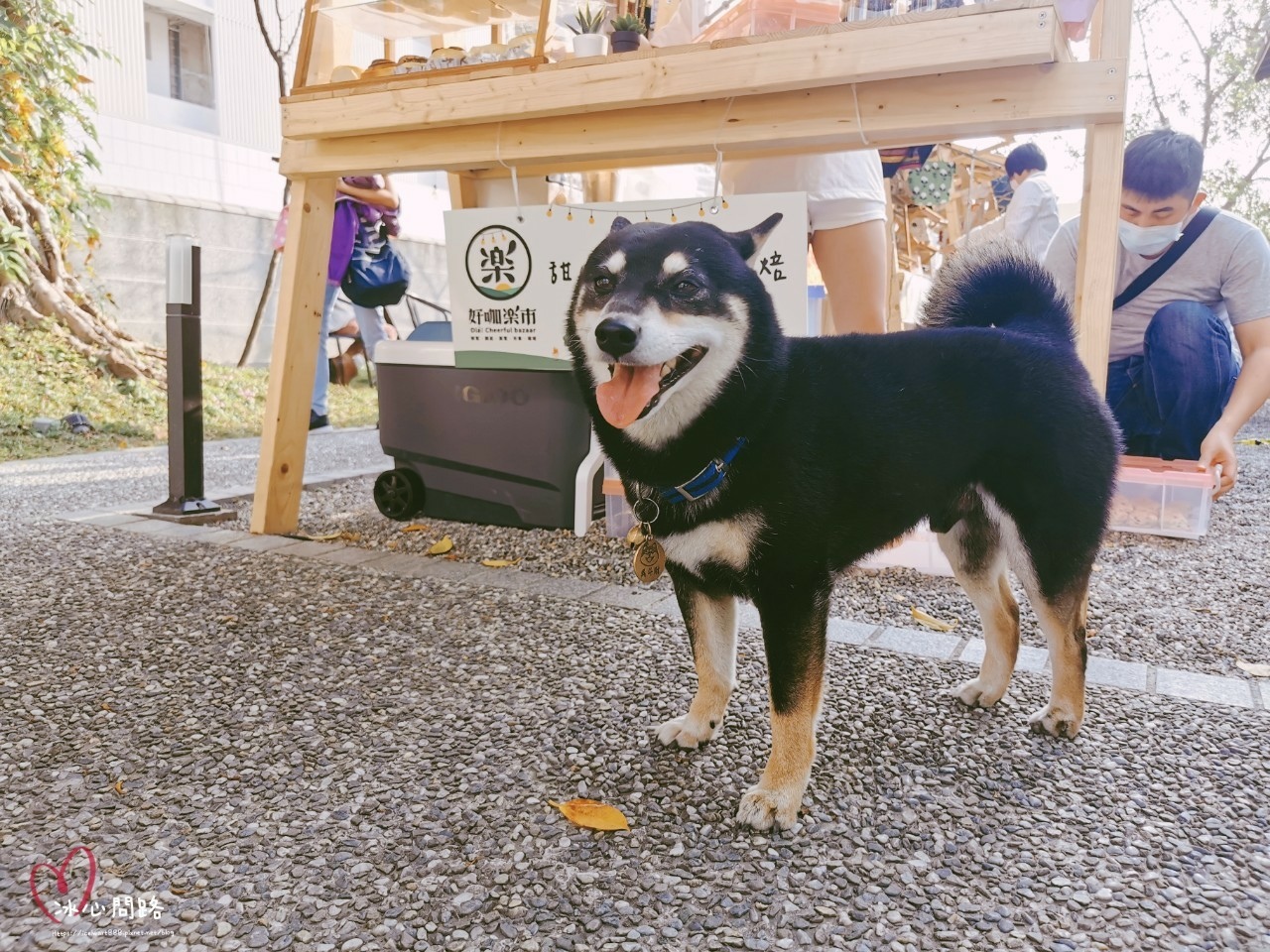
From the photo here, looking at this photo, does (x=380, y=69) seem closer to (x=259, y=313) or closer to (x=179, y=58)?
(x=259, y=313)

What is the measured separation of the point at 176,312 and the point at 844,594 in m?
2.97

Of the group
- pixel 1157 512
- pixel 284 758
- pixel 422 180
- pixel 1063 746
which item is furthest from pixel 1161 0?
pixel 284 758

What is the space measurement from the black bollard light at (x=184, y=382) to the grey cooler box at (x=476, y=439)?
78 centimetres

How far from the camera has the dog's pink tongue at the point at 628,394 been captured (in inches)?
62.4

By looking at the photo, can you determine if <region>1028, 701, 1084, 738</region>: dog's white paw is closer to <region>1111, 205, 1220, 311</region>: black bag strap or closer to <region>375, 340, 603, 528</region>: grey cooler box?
<region>375, 340, 603, 528</region>: grey cooler box

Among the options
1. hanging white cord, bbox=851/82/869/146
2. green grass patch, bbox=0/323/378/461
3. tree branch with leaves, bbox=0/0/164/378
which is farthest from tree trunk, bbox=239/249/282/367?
hanging white cord, bbox=851/82/869/146

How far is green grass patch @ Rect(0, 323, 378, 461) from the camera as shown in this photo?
5965 mm

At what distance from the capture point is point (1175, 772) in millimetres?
1742

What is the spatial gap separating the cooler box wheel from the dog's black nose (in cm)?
253

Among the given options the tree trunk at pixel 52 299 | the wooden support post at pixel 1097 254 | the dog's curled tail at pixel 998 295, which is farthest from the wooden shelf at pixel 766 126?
the tree trunk at pixel 52 299

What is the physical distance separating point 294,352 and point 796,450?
252 centimetres

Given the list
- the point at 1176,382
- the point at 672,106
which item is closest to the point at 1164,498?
the point at 1176,382

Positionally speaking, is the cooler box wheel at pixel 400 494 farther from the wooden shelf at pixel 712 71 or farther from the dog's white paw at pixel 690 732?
the dog's white paw at pixel 690 732

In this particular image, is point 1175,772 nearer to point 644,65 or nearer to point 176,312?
point 644,65
